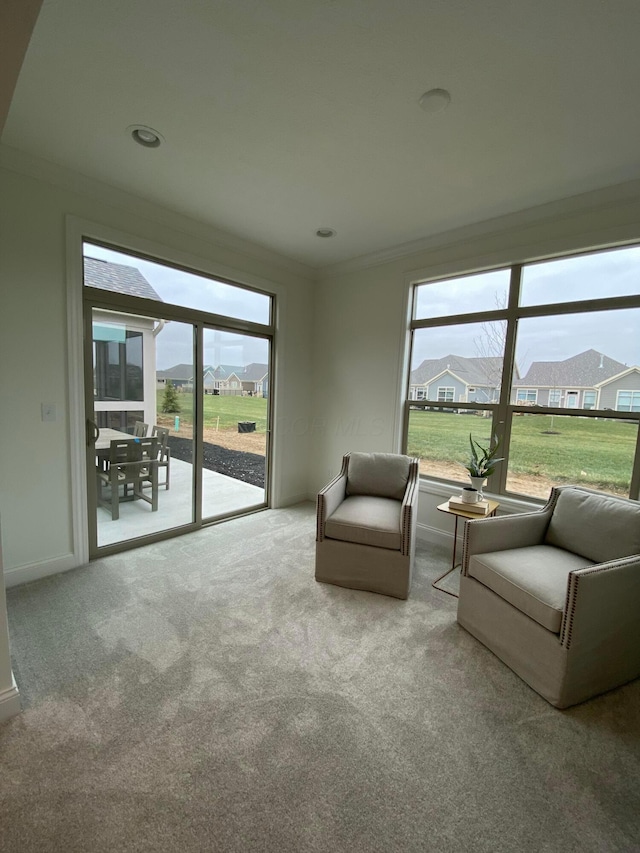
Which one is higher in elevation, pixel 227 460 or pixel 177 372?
pixel 177 372

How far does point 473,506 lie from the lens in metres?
2.65

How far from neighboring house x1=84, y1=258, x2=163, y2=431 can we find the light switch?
0.93 ft

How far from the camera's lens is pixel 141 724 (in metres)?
1.45

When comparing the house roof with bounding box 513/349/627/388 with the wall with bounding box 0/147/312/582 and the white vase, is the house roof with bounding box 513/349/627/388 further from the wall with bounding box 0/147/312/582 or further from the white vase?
the wall with bounding box 0/147/312/582

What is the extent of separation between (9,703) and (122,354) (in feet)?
7.38

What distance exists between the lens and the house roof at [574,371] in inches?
102

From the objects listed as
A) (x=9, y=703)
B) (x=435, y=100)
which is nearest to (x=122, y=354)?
(x=9, y=703)

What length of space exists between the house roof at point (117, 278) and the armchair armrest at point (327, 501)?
2.15m

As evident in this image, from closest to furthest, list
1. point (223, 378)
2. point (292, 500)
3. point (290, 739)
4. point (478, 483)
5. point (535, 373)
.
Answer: point (290, 739) < point (478, 483) < point (535, 373) < point (223, 378) < point (292, 500)

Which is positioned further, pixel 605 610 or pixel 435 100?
pixel 435 100

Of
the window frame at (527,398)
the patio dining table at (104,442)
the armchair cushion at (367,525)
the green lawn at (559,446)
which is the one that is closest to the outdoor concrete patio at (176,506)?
the patio dining table at (104,442)

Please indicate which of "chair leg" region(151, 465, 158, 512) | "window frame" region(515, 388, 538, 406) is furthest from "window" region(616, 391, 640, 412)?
"chair leg" region(151, 465, 158, 512)

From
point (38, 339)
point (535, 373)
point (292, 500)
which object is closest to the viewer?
point (38, 339)

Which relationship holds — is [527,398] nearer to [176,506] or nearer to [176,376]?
[176,376]
